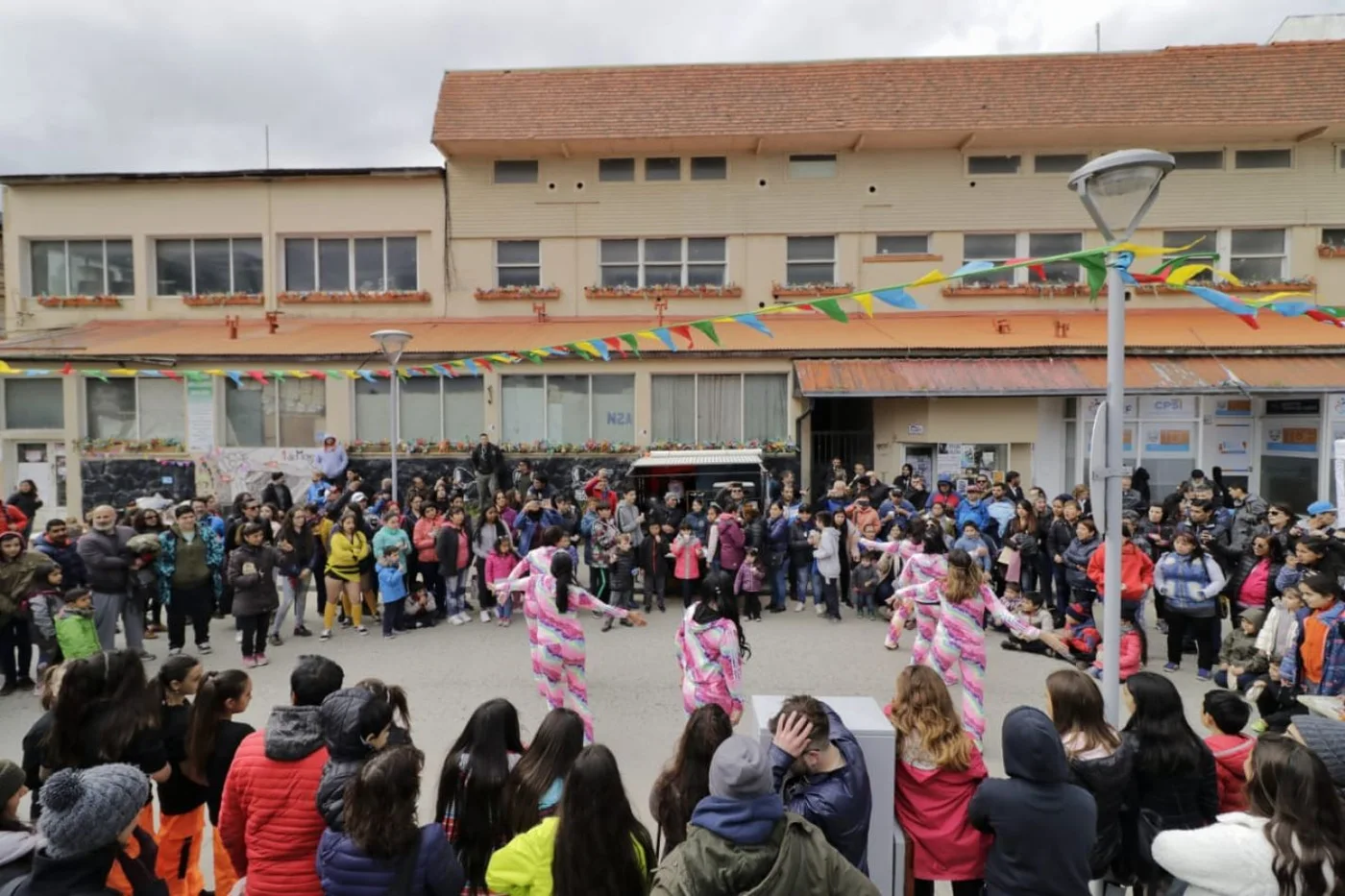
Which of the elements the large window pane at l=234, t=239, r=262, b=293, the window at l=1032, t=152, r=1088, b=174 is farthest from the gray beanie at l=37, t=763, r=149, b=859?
the window at l=1032, t=152, r=1088, b=174

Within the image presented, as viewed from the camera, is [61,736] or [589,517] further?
[589,517]

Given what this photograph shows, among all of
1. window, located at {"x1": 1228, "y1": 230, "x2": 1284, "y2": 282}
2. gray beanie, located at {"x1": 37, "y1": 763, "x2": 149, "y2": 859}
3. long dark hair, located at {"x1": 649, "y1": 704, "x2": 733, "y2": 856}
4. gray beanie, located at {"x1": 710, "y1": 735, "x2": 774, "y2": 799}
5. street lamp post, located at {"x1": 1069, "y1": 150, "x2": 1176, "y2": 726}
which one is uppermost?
window, located at {"x1": 1228, "y1": 230, "x2": 1284, "y2": 282}

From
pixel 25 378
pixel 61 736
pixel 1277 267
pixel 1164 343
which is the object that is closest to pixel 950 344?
pixel 1164 343

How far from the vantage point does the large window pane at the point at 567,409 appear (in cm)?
1623

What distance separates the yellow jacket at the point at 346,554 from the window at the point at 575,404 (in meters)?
7.34

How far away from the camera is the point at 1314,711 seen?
434 centimetres

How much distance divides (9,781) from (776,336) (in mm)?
14927

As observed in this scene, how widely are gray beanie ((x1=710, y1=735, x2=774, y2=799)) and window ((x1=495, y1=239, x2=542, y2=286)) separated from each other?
16.8 meters

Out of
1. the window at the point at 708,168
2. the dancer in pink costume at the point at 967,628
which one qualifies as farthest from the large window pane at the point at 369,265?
the dancer in pink costume at the point at 967,628

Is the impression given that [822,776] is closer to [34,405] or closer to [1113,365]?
[1113,365]

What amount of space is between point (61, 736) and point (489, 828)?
2.16 meters

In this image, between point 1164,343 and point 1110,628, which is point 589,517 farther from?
point 1164,343

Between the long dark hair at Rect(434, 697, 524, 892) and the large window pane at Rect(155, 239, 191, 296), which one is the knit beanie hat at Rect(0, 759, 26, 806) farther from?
the large window pane at Rect(155, 239, 191, 296)

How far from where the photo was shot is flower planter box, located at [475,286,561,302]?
17.7 m
